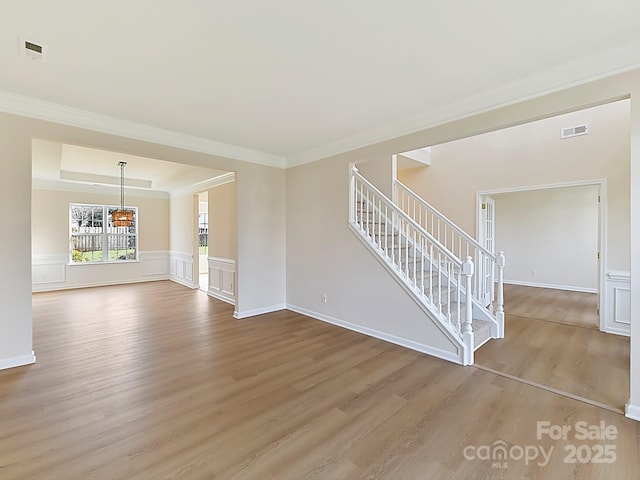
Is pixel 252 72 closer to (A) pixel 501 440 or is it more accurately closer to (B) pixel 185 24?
(B) pixel 185 24

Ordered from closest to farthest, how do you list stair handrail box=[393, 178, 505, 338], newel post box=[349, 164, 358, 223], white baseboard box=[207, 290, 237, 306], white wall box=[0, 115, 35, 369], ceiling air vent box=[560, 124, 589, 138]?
white wall box=[0, 115, 35, 369], stair handrail box=[393, 178, 505, 338], newel post box=[349, 164, 358, 223], ceiling air vent box=[560, 124, 589, 138], white baseboard box=[207, 290, 237, 306]

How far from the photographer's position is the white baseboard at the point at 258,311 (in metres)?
4.66

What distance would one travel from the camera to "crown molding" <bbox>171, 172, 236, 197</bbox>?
588cm

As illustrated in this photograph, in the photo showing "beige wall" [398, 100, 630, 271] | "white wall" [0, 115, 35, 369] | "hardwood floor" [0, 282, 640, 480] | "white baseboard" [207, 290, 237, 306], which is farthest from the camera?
"white baseboard" [207, 290, 237, 306]

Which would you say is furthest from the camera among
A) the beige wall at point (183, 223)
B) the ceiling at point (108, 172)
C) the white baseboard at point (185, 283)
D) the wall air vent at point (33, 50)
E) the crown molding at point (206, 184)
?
the beige wall at point (183, 223)

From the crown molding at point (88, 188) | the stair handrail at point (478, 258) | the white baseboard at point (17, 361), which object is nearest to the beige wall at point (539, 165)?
the stair handrail at point (478, 258)

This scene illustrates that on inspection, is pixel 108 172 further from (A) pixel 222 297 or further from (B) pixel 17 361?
(B) pixel 17 361

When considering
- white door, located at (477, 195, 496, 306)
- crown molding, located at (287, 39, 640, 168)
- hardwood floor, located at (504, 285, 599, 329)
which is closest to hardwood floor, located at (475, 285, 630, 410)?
hardwood floor, located at (504, 285, 599, 329)

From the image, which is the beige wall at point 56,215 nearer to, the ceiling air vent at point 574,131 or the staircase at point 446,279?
the staircase at point 446,279

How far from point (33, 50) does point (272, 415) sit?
3.23 meters

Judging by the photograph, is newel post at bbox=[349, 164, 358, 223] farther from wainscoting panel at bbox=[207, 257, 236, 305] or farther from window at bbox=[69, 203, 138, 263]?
window at bbox=[69, 203, 138, 263]

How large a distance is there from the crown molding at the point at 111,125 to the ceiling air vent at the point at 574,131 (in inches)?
192

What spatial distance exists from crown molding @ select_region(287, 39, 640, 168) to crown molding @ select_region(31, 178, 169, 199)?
698cm

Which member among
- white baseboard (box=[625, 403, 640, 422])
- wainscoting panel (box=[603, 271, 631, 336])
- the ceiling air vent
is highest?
the ceiling air vent
